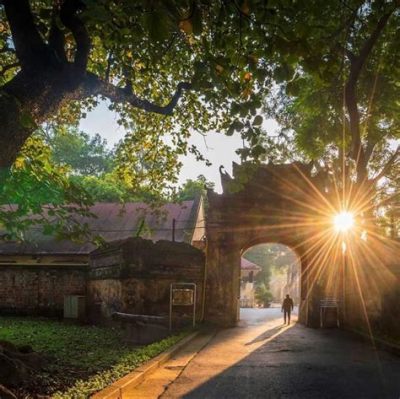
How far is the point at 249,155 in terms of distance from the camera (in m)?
4.80

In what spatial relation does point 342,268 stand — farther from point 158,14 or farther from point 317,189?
point 158,14

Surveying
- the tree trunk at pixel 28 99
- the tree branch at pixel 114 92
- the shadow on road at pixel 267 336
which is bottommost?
the shadow on road at pixel 267 336

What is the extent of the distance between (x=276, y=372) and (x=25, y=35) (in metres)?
7.30

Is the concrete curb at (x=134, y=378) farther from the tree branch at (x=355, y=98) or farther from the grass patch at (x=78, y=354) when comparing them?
the tree branch at (x=355, y=98)

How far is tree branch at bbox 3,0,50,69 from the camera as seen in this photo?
5.77 meters

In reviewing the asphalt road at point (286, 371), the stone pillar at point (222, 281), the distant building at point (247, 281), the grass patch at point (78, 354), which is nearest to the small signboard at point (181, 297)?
the stone pillar at point (222, 281)

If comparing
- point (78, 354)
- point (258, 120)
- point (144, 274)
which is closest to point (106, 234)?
point (144, 274)

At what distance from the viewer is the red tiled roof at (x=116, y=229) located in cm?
2391

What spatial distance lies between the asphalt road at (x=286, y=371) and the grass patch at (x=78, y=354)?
963 millimetres

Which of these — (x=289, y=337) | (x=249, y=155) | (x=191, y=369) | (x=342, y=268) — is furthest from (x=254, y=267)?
(x=249, y=155)

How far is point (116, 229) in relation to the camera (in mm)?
26312

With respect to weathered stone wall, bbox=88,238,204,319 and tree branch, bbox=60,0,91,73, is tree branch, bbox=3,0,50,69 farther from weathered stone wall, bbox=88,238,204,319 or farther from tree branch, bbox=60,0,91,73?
weathered stone wall, bbox=88,238,204,319

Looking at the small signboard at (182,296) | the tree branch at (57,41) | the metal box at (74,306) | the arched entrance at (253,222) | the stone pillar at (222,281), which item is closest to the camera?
the tree branch at (57,41)

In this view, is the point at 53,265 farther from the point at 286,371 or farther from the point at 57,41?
the point at 57,41
